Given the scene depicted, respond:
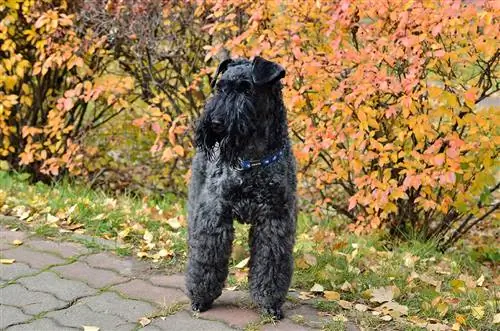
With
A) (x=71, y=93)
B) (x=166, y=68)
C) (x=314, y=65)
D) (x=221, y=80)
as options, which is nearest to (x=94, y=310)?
(x=221, y=80)

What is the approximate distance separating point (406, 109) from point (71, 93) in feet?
8.88

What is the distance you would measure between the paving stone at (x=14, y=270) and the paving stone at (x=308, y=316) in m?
1.49

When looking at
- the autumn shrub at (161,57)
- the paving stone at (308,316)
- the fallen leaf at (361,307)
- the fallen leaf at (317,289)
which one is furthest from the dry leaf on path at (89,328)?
the autumn shrub at (161,57)

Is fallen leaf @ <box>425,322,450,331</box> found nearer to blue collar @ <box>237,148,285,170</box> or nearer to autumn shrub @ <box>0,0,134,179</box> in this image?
blue collar @ <box>237,148,285,170</box>

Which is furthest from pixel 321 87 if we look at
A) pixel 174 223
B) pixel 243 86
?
pixel 243 86

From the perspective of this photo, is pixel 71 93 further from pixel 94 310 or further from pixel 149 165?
pixel 94 310

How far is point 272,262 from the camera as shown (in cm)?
306

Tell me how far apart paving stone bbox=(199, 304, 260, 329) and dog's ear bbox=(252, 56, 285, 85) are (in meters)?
1.14

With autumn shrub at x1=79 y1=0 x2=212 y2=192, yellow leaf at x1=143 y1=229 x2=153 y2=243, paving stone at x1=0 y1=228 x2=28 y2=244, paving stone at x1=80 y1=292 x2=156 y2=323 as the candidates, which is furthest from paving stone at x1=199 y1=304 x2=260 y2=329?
autumn shrub at x1=79 y1=0 x2=212 y2=192

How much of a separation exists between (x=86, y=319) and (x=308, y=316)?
107 cm

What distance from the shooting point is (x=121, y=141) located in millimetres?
6172

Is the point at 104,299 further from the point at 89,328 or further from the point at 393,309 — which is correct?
the point at 393,309

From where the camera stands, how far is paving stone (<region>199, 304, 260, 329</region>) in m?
3.10

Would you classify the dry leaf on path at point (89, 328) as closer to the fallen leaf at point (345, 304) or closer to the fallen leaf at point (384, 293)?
the fallen leaf at point (345, 304)
